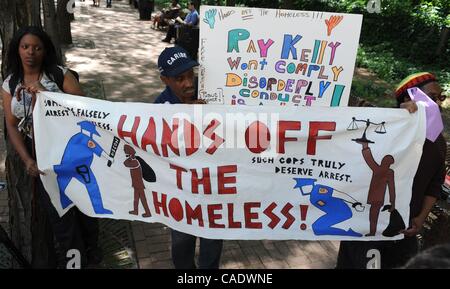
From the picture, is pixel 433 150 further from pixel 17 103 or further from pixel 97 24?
pixel 97 24

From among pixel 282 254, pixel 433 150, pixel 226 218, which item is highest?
pixel 433 150

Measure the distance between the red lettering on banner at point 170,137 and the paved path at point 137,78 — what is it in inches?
53.3

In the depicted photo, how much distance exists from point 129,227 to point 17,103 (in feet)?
5.99

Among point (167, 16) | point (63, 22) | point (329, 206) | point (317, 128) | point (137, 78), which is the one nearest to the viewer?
point (317, 128)

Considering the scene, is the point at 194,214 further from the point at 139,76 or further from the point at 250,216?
the point at 139,76

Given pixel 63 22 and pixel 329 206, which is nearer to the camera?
pixel 329 206

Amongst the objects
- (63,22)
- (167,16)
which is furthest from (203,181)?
(167,16)

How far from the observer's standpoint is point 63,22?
11664 millimetres

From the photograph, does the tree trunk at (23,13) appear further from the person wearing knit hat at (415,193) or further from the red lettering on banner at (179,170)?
the person wearing knit hat at (415,193)

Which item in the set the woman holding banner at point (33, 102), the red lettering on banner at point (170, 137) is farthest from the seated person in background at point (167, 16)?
the red lettering on banner at point (170, 137)

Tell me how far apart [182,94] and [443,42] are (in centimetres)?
1175

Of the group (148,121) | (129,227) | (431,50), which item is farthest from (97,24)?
(148,121)

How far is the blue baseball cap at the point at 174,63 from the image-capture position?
2963 millimetres

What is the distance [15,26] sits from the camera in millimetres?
3039
